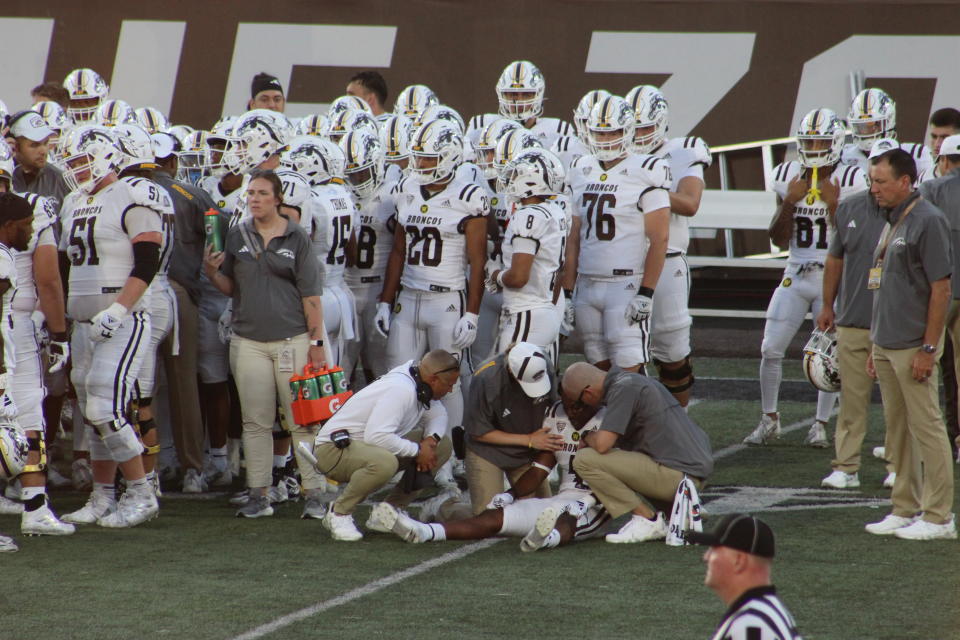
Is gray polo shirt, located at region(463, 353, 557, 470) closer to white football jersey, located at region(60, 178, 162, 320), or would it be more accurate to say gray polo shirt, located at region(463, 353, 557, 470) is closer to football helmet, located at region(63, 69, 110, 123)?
white football jersey, located at region(60, 178, 162, 320)

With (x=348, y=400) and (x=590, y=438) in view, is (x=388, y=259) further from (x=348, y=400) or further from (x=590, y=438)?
(x=590, y=438)

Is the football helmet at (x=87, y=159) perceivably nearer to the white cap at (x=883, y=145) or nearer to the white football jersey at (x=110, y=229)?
the white football jersey at (x=110, y=229)

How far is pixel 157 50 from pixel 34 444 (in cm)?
936

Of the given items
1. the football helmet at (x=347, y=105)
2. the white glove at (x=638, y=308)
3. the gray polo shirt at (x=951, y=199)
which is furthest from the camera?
the football helmet at (x=347, y=105)

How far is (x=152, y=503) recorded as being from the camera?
292 inches

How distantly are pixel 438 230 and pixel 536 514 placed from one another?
6.46 feet

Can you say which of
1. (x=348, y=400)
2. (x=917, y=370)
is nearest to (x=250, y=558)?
(x=348, y=400)

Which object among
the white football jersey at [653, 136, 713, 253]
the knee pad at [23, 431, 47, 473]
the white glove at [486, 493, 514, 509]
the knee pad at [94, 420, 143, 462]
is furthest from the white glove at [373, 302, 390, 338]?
the knee pad at [23, 431, 47, 473]

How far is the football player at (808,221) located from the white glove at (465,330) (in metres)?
2.44

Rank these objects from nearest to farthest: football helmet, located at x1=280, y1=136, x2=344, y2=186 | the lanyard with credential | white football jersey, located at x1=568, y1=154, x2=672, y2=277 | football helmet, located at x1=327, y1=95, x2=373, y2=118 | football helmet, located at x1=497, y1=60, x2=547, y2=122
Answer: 1. the lanyard with credential
2. football helmet, located at x1=280, y1=136, x2=344, y2=186
3. white football jersey, located at x1=568, y1=154, x2=672, y2=277
4. football helmet, located at x1=327, y1=95, x2=373, y2=118
5. football helmet, located at x1=497, y1=60, x2=547, y2=122

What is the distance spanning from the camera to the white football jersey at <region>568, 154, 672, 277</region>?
8641 mm

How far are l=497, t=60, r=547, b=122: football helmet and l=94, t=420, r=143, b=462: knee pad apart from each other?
420cm

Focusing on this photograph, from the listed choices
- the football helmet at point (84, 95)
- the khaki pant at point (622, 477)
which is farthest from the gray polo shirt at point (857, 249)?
the football helmet at point (84, 95)

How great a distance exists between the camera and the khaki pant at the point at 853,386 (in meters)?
7.89
